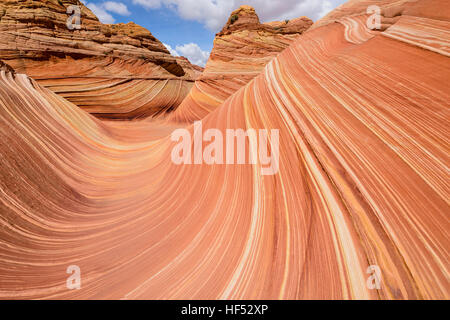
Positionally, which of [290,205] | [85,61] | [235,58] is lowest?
[290,205]

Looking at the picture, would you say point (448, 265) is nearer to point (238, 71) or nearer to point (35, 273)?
point (35, 273)

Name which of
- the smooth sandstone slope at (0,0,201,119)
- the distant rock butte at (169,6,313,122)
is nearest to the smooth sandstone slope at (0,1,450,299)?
the distant rock butte at (169,6,313,122)

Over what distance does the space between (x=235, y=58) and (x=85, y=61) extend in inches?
173

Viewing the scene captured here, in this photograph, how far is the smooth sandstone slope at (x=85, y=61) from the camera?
484 centimetres

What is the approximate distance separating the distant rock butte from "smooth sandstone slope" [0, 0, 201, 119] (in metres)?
1.47

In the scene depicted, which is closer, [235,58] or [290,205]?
[290,205]

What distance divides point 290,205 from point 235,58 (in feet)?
17.7

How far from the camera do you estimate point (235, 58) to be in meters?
5.41

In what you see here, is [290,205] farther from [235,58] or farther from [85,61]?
[85,61]

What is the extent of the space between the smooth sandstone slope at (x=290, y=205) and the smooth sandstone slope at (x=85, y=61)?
388cm

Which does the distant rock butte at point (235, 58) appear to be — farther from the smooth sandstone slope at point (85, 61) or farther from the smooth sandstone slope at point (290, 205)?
the smooth sandstone slope at point (290, 205)

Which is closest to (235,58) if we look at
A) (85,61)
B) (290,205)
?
(85,61)

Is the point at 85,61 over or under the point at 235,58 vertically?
over

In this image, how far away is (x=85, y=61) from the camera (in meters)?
5.45
